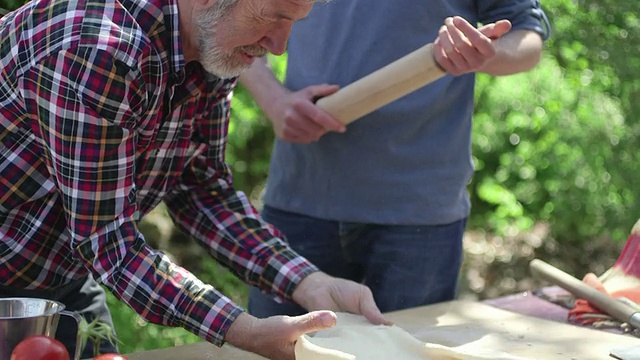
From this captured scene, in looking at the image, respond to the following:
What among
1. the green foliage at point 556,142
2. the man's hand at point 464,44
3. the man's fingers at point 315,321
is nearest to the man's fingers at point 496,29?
the man's hand at point 464,44

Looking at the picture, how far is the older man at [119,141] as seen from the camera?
2162 mm

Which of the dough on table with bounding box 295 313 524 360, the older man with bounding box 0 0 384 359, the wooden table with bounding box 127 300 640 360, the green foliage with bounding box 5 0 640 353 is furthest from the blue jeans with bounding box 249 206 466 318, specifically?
the green foliage with bounding box 5 0 640 353

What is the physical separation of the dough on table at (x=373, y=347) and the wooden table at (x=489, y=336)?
7.9 inches

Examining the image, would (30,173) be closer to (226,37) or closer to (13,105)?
(13,105)

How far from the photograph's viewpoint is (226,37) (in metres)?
2.36

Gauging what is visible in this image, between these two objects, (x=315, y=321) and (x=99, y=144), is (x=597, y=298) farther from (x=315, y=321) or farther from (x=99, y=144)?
(x=99, y=144)

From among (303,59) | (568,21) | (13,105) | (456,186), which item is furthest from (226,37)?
A: (568,21)

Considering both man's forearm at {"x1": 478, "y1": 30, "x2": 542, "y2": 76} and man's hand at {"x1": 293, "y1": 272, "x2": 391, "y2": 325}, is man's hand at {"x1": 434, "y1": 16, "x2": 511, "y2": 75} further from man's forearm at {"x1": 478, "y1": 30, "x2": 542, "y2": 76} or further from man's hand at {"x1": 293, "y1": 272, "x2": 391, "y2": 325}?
man's hand at {"x1": 293, "y1": 272, "x2": 391, "y2": 325}

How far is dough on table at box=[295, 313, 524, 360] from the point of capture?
223 centimetres

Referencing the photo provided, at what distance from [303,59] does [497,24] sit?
75 centimetres

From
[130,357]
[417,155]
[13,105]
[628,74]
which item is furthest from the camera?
[628,74]

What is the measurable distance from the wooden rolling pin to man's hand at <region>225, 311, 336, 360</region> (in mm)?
1008

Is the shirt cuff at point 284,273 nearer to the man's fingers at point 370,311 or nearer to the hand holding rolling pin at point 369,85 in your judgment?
the man's fingers at point 370,311

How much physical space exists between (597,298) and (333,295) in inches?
31.8
